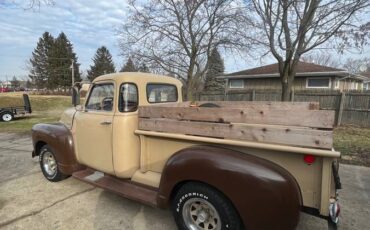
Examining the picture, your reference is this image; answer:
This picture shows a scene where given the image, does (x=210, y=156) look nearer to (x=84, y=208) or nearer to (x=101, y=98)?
(x=101, y=98)

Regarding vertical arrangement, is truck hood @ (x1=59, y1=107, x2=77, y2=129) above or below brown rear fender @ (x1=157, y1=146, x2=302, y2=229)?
above

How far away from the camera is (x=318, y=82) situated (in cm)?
1853

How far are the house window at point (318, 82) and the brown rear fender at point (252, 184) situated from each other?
18390mm

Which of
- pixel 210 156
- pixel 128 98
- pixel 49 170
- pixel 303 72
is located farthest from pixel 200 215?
pixel 303 72

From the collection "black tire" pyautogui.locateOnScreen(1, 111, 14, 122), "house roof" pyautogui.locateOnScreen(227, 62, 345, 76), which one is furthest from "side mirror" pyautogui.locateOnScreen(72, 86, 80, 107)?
"house roof" pyautogui.locateOnScreen(227, 62, 345, 76)

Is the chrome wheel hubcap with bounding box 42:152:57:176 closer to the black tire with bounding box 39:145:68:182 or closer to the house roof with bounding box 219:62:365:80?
the black tire with bounding box 39:145:68:182

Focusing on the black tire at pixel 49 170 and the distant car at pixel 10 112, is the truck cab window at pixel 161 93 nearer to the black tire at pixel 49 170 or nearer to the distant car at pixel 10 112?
the black tire at pixel 49 170

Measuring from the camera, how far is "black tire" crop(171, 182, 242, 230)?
2.54 m

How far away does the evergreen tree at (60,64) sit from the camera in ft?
145

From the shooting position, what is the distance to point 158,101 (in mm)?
Answer: 4191

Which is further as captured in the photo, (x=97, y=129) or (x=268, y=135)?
(x=97, y=129)

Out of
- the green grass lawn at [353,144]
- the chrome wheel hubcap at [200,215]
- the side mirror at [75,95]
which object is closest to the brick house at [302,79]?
the green grass lawn at [353,144]

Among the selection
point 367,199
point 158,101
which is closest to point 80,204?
point 158,101

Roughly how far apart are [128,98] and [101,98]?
618mm
